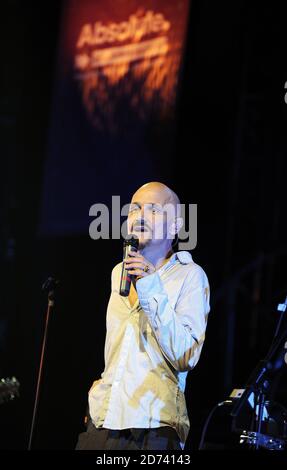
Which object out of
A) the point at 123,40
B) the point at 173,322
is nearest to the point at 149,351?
the point at 173,322

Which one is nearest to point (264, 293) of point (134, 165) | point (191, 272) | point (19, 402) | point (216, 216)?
point (216, 216)

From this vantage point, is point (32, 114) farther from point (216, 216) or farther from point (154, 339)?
point (154, 339)

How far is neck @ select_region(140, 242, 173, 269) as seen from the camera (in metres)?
2.81

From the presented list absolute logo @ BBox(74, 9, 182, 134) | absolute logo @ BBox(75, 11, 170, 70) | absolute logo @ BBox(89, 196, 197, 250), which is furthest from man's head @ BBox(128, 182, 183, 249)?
absolute logo @ BBox(75, 11, 170, 70)

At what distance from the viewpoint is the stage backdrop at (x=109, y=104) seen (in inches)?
174

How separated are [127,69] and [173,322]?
2872 mm

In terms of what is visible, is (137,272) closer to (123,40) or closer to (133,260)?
(133,260)

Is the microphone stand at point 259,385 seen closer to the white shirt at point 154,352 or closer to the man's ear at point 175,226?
the white shirt at point 154,352

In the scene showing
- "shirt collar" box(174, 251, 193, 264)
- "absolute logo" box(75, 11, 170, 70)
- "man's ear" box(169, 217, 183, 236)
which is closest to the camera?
"shirt collar" box(174, 251, 193, 264)

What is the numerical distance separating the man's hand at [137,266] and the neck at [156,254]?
1.08 feet

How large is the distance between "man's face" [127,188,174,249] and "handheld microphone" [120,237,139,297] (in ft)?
0.65

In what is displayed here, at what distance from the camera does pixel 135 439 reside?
2484 mm

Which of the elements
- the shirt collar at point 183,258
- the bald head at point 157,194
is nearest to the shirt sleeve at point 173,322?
the shirt collar at point 183,258

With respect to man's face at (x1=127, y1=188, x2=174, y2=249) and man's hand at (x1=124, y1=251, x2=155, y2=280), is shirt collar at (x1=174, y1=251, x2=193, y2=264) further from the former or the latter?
man's hand at (x1=124, y1=251, x2=155, y2=280)
